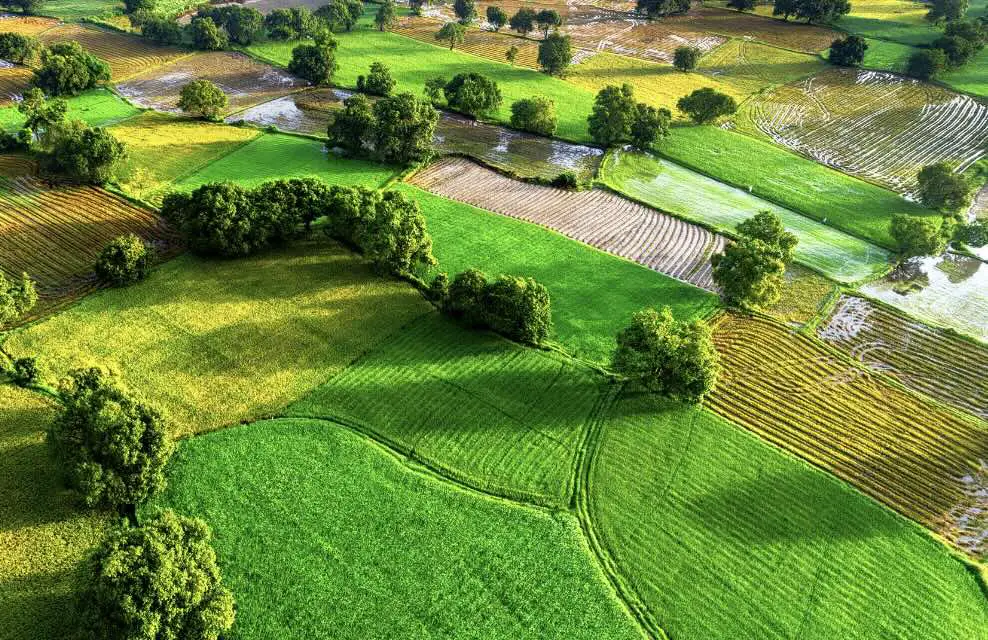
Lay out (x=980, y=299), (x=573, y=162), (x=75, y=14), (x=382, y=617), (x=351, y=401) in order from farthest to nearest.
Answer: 1. (x=75, y=14)
2. (x=573, y=162)
3. (x=980, y=299)
4. (x=351, y=401)
5. (x=382, y=617)

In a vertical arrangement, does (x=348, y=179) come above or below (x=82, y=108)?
below

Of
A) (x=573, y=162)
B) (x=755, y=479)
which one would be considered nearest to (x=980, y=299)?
(x=755, y=479)

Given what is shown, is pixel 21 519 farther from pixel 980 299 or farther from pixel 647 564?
pixel 980 299

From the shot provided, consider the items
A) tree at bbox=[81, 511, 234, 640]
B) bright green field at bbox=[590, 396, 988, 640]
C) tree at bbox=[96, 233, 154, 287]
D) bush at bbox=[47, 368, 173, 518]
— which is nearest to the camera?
tree at bbox=[81, 511, 234, 640]

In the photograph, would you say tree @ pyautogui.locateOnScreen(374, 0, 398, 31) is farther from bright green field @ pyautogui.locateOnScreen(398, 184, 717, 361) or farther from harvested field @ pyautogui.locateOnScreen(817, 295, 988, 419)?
harvested field @ pyautogui.locateOnScreen(817, 295, 988, 419)

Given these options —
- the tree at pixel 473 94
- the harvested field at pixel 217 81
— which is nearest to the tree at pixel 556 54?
the tree at pixel 473 94

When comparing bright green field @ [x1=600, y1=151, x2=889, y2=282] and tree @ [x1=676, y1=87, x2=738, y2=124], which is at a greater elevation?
tree @ [x1=676, y1=87, x2=738, y2=124]

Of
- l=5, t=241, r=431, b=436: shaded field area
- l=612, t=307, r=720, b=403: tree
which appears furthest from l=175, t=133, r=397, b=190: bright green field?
l=612, t=307, r=720, b=403: tree
